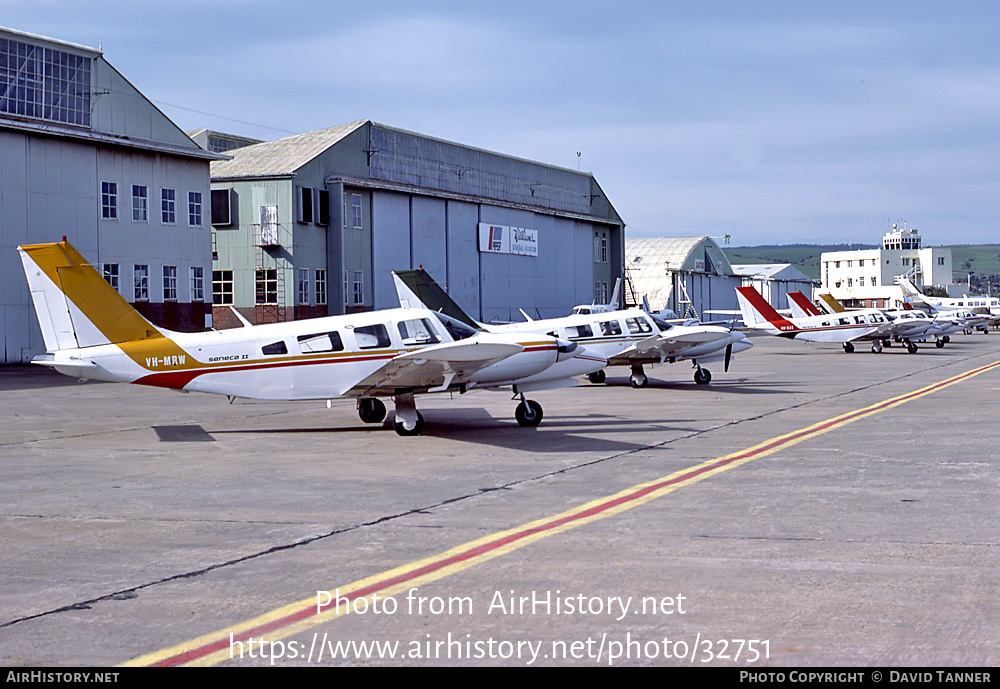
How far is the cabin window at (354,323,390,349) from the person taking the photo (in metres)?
16.6

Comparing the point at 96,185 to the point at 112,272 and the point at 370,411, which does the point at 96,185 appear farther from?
the point at 370,411

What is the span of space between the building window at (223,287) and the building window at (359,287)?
6423 mm

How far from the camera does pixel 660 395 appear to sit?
2442cm

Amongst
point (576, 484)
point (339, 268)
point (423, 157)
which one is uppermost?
point (423, 157)

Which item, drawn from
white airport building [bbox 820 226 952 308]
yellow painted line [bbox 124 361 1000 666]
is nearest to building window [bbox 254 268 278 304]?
yellow painted line [bbox 124 361 1000 666]

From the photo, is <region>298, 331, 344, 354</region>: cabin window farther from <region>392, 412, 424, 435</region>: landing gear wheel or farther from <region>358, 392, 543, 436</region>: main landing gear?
<region>392, 412, 424, 435</region>: landing gear wheel

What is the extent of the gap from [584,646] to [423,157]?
5583 centimetres

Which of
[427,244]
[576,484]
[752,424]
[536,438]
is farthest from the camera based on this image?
[427,244]

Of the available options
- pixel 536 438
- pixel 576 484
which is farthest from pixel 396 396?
pixel 576 484

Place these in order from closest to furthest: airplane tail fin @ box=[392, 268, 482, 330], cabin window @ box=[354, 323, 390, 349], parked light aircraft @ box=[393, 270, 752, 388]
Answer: cabin window @ box=[354, 323, 390, 349] → parked light aircraft @ box=[393, 270, 752, 388] → airplane tail fin @ box=[392, 268, 482, 330]

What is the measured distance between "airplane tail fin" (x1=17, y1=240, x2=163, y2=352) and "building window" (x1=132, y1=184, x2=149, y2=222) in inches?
1114

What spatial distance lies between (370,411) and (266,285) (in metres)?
34.4

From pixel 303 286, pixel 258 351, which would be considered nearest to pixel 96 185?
pixel 303 286
